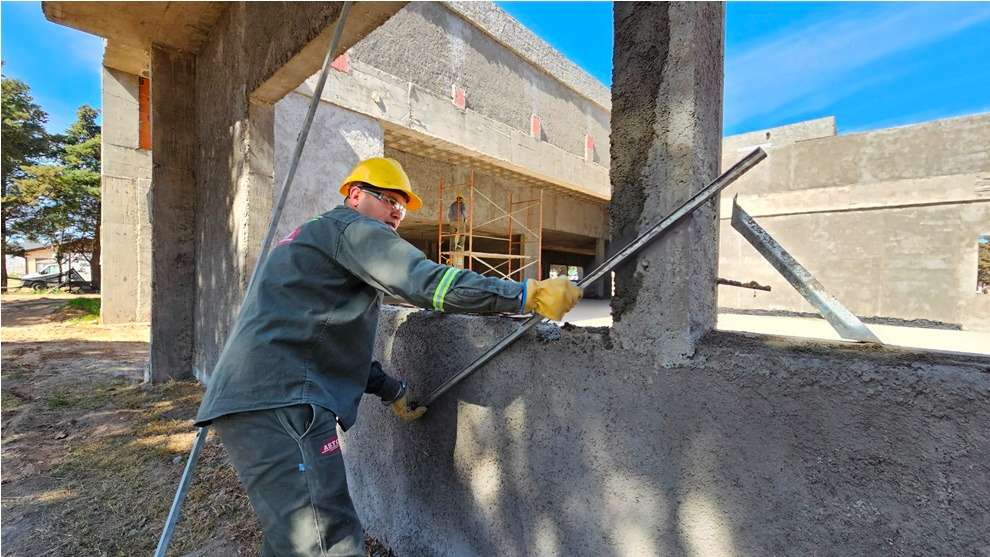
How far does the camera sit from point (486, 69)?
9742mm

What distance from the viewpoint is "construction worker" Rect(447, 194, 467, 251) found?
965 centimetres

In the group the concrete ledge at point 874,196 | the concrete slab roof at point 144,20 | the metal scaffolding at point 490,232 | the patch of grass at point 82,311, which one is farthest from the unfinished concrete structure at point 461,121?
the patch of grass at point 82,311

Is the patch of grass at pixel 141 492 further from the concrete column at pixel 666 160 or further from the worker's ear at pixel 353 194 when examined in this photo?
the concrete column at pixel 666 160

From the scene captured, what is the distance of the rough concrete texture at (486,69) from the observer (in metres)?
7.50

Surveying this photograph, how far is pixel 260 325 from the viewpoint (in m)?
1.62

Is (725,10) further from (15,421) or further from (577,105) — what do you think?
(577,105)

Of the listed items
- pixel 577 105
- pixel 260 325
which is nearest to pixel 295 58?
pixel 260 325

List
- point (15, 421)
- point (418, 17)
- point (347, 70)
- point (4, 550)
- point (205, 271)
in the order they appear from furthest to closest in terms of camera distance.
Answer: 1. point (418, 17)
2. point (347, 70)
3. point (205, 271)
4. point (15, 421)
5. point (4, 550)

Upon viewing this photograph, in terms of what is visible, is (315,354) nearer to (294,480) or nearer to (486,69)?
(294,480)

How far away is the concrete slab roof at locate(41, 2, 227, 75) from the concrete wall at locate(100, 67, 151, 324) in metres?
7.19

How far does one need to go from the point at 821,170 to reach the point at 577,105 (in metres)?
7.80

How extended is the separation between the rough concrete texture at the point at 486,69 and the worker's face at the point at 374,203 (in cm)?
547

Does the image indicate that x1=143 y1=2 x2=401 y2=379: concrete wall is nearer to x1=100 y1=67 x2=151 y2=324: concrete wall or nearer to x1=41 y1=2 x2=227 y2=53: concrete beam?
x1=41 y1=2 x2=227 y2=53: concrete beam

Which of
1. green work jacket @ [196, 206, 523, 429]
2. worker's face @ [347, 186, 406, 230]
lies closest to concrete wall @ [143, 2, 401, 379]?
worker's face @ [347, 186, 406, 230]
